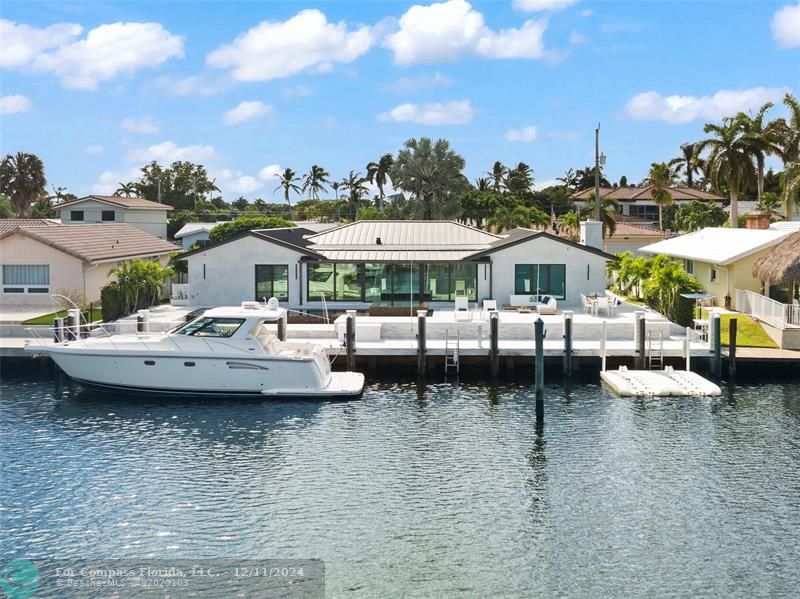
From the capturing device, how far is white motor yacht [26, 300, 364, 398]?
96.7 feet

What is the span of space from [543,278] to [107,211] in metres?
43.6

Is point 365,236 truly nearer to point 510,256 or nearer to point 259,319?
point 510,256

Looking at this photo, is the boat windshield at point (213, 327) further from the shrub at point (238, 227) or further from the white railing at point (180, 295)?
the shrub at point (238, 227)


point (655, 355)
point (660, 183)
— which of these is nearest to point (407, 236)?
point (655, 355)

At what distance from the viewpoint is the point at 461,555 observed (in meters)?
17.6

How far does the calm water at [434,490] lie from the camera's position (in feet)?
56.4

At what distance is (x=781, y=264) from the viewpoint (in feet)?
121

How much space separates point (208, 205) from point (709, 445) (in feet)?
301

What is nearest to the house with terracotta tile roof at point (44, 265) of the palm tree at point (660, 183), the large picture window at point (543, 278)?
the large picture window at point (543, 278)

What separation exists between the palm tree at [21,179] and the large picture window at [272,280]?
6271 cm

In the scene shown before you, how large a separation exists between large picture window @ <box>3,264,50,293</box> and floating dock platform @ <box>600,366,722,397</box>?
27813 mm

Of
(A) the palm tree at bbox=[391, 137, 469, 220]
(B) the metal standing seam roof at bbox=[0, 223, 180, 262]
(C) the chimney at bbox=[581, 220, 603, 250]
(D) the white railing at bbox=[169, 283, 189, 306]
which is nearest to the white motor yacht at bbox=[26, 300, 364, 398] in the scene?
(D) the white railing at bbox=[169, 283, 189, 306]

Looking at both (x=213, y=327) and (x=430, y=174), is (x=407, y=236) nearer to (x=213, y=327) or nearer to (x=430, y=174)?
(x=213, y=327)

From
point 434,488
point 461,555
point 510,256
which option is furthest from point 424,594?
point 510,256
